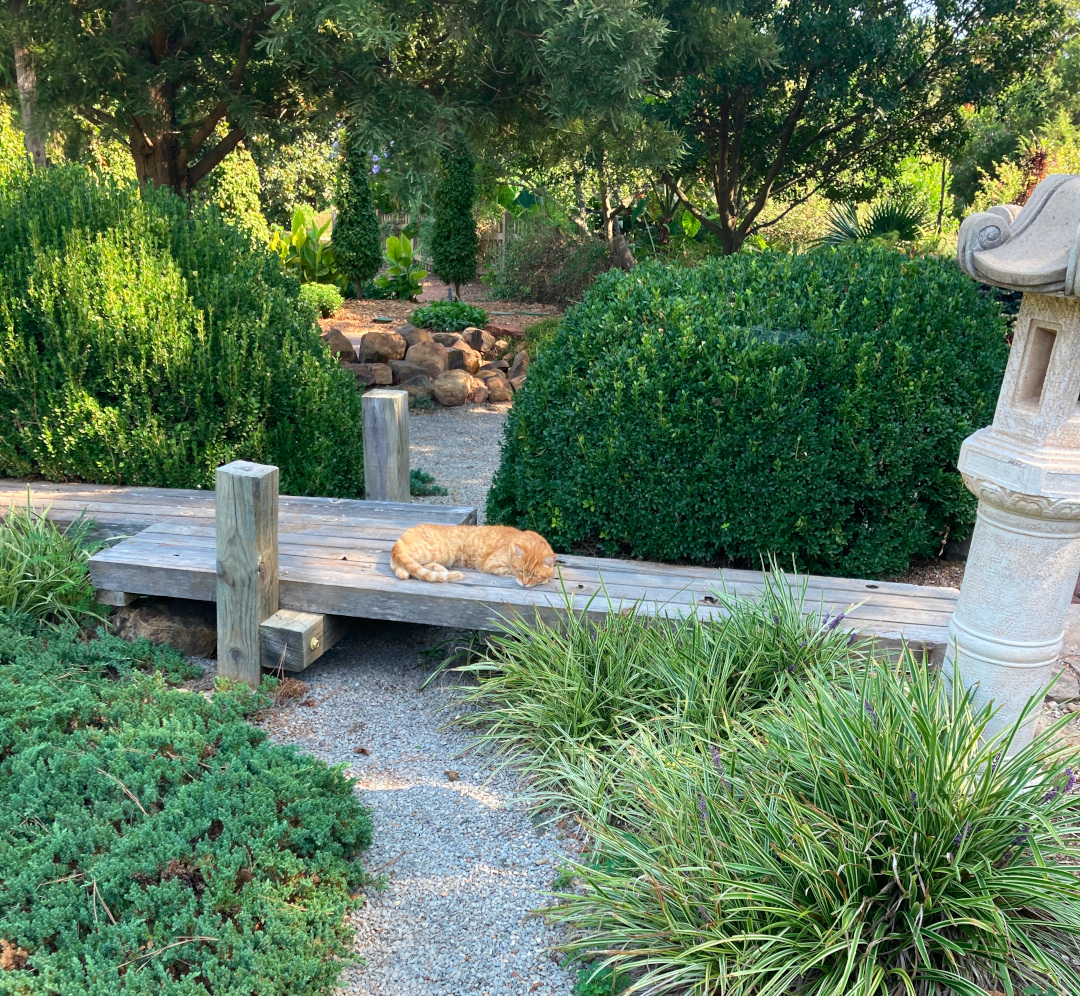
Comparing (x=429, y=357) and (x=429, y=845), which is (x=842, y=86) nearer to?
(x=429, y=357)

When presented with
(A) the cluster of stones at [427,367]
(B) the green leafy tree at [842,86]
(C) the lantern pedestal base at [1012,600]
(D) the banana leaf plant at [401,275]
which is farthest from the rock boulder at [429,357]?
(C) the lantern pedestal base at [1012,600]

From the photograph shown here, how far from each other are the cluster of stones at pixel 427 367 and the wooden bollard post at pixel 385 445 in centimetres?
456

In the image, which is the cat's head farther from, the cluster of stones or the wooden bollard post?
the cluster of stones

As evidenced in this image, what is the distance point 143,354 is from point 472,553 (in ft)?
8.86

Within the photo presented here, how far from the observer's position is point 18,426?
606cm

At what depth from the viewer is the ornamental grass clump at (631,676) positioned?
3.85 metres

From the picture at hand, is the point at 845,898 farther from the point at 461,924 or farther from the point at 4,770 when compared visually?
the point at 4,770

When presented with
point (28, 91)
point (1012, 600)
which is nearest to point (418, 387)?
point (28, 91)

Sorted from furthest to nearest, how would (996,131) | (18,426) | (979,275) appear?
(996,131), (18,426), (979,275)

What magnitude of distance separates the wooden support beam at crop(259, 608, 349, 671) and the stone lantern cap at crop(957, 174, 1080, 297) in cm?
330

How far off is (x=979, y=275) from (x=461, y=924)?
2.79 metres

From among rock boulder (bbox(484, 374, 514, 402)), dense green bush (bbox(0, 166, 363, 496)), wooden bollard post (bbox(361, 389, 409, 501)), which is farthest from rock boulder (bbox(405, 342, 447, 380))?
wooden bollard post (bbox(361, 389, 409, 501))

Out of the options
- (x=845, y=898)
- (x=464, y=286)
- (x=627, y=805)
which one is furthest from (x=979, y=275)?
(x=464, y=286)

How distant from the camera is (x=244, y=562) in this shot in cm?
443
